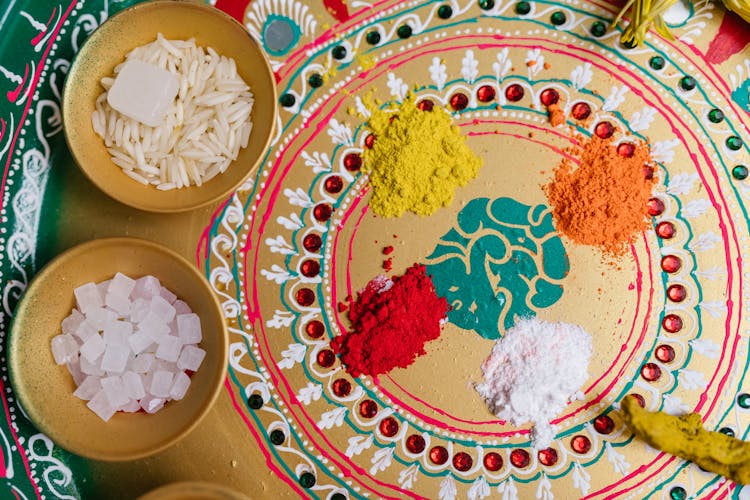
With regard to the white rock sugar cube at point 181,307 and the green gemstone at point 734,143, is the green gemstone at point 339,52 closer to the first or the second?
the white rock sugar cube at point 181,307

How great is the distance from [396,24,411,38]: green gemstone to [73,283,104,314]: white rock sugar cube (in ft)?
3.16

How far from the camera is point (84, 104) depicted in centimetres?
140

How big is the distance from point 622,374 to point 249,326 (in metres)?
0.95

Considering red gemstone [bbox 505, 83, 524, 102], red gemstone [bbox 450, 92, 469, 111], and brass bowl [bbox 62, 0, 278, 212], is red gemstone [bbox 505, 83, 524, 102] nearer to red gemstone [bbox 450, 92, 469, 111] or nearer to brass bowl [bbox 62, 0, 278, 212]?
red gemstone [bbox 450, 92, 469, 111]

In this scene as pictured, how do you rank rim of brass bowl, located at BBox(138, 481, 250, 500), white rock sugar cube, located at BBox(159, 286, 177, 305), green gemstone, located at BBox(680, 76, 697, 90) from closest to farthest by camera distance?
rim of brass bowl, located at BBox(138, 481, 250, 500)
white rock sugar cube, located at BBox(159, 286, 177, 305)
green gemstone, located at BBox(680, 76, 697, 90)

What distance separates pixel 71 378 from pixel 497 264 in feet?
3.48

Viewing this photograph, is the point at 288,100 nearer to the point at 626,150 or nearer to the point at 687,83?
the point at 626,150

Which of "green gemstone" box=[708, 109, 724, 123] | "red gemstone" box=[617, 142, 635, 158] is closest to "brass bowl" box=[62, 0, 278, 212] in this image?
"red gemstone" box=[617, 142, 635, 158]

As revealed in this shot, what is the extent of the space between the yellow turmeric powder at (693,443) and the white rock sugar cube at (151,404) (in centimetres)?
112

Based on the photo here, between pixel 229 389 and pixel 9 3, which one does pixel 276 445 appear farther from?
pixel 9 3

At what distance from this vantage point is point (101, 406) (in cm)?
140

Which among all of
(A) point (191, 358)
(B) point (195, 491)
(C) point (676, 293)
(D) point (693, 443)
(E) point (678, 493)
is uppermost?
(C) point (676, 293)

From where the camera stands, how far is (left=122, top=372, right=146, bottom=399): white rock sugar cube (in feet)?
4.62

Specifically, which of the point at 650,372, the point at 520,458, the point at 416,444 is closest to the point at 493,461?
the point at 520,458
